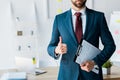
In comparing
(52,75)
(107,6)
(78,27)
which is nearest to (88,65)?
(78,27)

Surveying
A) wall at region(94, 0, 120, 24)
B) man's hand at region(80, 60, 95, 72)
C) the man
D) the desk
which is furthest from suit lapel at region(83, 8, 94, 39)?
wall at region(94, 0, 120, 24)

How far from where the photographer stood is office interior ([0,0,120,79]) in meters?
2.53

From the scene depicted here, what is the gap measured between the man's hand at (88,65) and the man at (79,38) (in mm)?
31

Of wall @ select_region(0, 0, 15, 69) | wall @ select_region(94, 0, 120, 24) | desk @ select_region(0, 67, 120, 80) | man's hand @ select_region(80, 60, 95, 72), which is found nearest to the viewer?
man's hand @ select_region(80, 60, 95, 72)

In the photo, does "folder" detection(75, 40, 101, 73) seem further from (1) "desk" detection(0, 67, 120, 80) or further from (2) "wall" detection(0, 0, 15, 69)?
(2) "wall" detection(0, 0, 15, 69)

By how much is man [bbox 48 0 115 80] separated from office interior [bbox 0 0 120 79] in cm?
81

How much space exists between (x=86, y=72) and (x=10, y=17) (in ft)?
3.80

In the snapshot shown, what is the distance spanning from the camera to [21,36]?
2.55 meters

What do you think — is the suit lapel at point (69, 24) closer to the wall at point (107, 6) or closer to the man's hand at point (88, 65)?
the man's hand at point (88, 65)

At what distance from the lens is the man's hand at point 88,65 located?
61.7 inches

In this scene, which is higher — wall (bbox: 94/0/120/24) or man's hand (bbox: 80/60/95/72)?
wall (bbox: 94/0/120/24)

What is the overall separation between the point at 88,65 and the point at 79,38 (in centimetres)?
20

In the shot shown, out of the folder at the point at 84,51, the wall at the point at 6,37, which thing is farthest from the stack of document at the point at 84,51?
the wall at the point at 6,37

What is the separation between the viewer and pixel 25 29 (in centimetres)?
255
